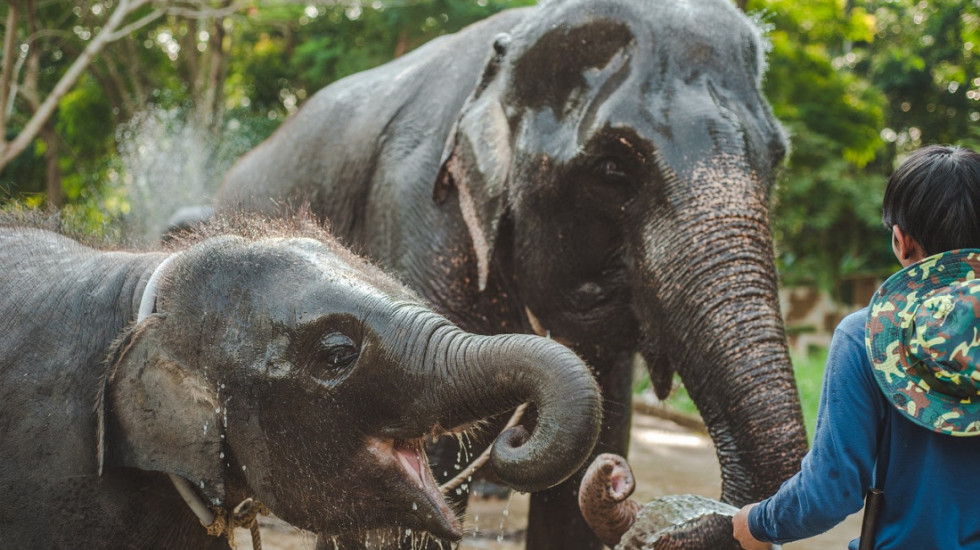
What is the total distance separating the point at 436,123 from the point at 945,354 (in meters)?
2.65

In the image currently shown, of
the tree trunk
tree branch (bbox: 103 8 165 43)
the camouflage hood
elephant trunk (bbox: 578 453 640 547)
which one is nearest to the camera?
the camouflage hood

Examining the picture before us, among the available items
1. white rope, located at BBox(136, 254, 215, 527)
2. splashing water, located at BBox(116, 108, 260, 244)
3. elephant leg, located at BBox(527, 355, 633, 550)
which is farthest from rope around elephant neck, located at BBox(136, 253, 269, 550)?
splashing water, located at BBox(116, 108, 260, 244)

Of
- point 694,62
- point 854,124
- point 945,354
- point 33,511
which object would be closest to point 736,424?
point 945,354

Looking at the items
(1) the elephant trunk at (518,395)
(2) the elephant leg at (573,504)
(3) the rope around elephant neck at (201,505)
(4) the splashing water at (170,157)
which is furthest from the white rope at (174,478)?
(4) the splashing water at (170,157)

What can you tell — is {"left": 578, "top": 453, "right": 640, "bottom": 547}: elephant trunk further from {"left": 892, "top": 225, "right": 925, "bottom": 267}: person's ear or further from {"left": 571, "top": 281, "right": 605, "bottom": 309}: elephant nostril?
{"left": 571, "top": 281, "right": 605, "bottom": 309}: elephant nostril

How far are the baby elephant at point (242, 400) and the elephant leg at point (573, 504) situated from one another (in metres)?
1.97

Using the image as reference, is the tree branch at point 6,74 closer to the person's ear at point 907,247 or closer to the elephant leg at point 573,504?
the elephant leg at point 573,504

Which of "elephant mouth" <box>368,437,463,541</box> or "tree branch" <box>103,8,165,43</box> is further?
"tree branch" <box>103,8,165,43</box>

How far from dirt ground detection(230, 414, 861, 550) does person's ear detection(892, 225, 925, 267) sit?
192cm

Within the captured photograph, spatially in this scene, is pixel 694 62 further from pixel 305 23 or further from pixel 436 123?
pixel 305 23

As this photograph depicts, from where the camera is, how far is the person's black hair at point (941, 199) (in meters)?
1.99

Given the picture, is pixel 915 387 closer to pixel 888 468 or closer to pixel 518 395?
pixel 888 468

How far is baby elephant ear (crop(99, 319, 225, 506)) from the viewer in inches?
91.4

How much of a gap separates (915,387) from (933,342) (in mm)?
95
